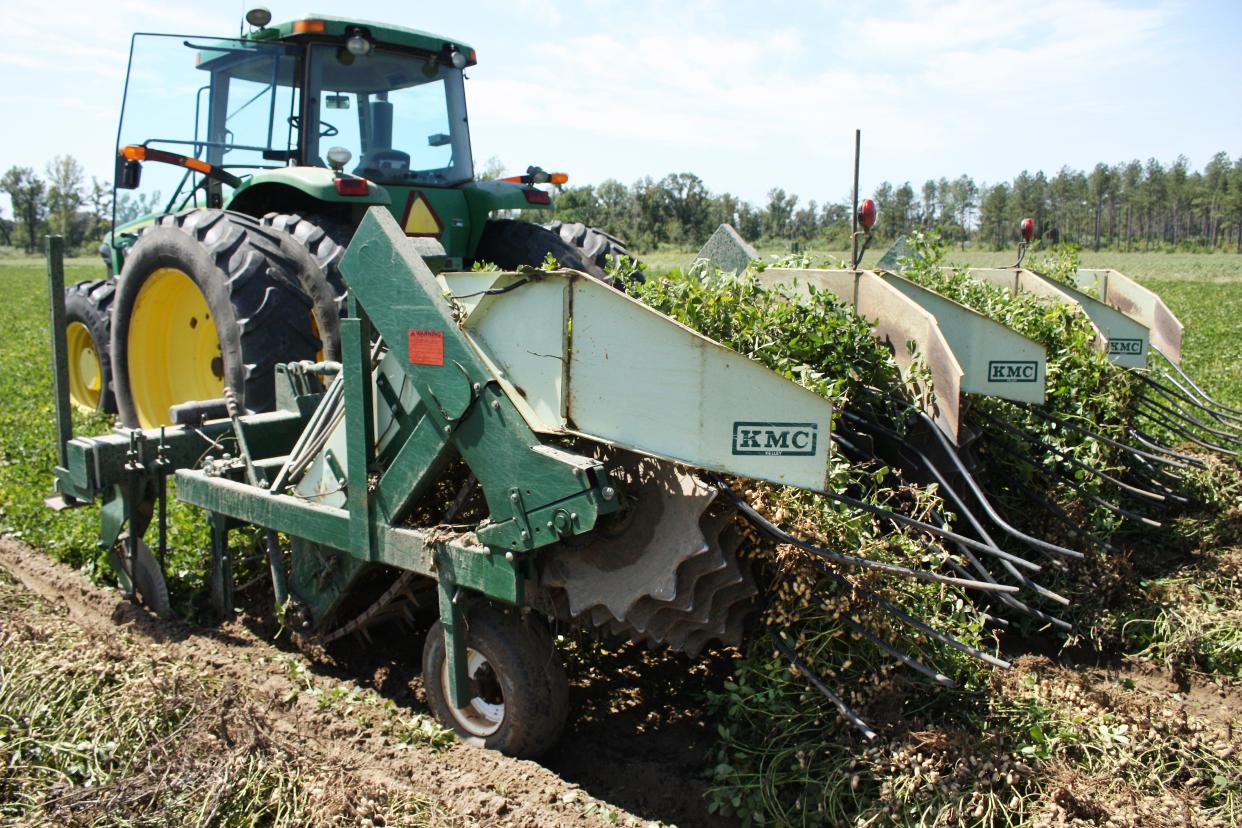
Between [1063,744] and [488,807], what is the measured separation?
75.1 inches

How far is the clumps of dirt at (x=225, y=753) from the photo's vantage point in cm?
296

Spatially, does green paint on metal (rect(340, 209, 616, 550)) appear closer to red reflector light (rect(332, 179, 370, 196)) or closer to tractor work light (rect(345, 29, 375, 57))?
red reflector light (rect(332, 179, 370, 196))

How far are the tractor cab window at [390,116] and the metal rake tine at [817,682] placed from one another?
4482mm

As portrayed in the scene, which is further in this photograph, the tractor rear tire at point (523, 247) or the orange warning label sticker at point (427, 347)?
the tractor rear tire at point (523, 247)

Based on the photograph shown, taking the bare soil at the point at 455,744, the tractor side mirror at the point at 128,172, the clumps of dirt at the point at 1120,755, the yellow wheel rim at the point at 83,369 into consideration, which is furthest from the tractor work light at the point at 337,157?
the clumps of dirt at the point at 1120,755

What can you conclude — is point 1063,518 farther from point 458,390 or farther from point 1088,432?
point 458,390

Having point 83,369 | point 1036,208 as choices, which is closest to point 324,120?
point 83,369

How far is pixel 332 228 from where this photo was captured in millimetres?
6000

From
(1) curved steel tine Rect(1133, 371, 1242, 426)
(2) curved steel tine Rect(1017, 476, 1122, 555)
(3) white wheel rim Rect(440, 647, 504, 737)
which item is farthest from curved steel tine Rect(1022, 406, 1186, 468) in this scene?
(3) white wheel rim Rect(440, 647, 504, 737)

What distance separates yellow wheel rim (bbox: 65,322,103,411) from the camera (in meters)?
8.53

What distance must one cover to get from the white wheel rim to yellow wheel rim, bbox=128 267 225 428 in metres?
3.37

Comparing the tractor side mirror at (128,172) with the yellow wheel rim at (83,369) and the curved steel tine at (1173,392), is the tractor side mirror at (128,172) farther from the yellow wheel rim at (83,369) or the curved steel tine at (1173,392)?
the curved steel tine at (1173,392)

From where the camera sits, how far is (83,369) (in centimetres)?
883

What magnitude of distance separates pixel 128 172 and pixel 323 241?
2459mm
